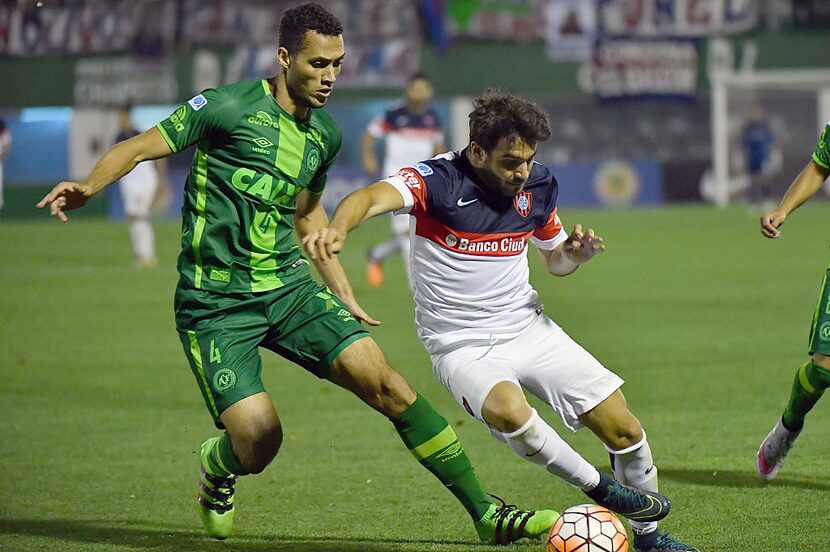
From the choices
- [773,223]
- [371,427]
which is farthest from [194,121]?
[371,427]

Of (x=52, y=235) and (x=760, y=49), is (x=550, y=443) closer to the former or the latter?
(x=52, y=235)

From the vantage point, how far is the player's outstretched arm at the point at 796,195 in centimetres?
652

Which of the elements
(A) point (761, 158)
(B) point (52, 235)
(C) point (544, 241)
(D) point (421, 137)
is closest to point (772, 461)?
(C) point (544, 241)

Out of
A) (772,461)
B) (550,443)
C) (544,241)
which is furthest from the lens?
(772,461)

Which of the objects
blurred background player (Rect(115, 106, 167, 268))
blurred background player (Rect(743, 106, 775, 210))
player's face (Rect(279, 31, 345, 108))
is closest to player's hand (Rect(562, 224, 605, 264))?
player's face (Rect(279, 31, 345, 108))

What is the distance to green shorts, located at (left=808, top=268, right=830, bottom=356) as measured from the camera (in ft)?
20.4

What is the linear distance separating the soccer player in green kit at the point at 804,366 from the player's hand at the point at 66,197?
3246 millimetres

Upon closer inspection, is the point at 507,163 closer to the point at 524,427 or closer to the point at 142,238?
the point at 524,427

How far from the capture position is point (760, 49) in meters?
35.4

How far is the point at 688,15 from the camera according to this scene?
35594mm

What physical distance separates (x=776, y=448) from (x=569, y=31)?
2975 cm

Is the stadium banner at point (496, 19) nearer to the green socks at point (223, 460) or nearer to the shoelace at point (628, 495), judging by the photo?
the green socks at point (223, 460)

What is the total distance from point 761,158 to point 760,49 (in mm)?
4921

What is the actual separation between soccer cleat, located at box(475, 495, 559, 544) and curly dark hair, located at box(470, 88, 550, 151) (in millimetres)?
1481
